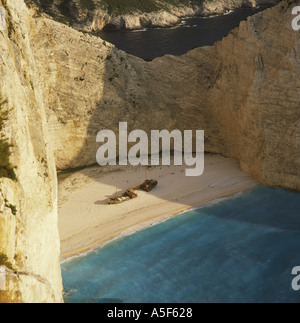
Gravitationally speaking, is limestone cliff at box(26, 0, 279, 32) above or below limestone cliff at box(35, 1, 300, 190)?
above

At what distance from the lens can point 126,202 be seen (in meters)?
36.3

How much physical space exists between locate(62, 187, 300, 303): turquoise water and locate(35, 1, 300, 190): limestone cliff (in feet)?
18.2

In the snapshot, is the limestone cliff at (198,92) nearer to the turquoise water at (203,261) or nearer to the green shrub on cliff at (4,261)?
the turquoise water at (203,261)

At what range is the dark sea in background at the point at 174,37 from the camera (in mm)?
76312

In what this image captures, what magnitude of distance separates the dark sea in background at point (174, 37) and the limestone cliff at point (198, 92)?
28.4 m

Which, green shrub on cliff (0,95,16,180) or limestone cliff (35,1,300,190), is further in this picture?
limestone cliff (35,1,300,190)

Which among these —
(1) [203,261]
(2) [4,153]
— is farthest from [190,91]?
(2) [4,153]

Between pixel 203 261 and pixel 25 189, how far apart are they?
48.3ft

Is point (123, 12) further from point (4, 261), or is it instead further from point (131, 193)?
point (4, 261)

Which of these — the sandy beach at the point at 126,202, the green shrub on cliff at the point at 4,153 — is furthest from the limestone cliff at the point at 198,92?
the green shrub on cliff at the point at 4,153

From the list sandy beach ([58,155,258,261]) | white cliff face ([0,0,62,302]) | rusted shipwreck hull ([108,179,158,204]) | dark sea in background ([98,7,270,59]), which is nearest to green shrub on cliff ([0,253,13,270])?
white cliff face ([0,0,62,302])

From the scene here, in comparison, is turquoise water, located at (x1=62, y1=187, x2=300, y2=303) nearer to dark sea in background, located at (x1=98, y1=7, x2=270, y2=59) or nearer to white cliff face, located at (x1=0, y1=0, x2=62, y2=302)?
white cliff face, located at (x1=0, y1=0, x2=62, y2=302)

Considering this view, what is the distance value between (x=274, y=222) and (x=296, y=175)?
5107mm

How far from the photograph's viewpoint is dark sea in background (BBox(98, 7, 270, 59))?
250 ft
